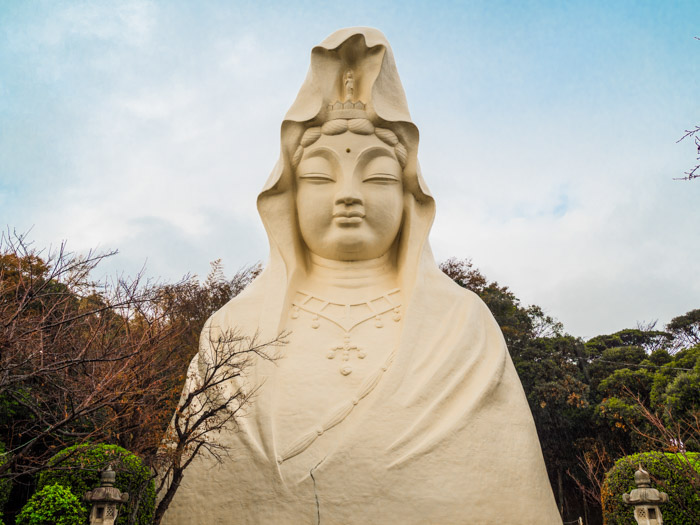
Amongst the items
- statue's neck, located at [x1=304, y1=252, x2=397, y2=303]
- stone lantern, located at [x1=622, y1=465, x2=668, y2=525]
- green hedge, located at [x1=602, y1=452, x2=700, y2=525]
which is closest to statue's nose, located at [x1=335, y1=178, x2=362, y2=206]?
statue's neck, located at [x1=304, y1=252, x2=397, y2=303]

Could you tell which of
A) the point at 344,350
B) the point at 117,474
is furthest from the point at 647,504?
the point at 117,474

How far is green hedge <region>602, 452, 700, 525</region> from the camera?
6539 millimetres

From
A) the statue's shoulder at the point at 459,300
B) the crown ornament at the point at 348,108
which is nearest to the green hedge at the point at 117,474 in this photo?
the statue's shoulder at the point at 459,300

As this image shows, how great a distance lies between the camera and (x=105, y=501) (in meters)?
4.94

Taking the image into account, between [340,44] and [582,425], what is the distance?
1555cm

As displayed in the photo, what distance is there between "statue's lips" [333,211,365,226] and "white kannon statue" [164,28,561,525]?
1cm

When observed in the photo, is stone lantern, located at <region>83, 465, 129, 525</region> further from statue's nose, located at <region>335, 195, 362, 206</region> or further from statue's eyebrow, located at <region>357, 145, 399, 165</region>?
statue's eyebrow, located at <region>357, 145, 399, 165</region>

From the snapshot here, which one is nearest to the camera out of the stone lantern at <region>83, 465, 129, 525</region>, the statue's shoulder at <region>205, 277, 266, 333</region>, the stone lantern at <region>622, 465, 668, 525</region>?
the stone lantern at <region>83, 465, 129, 525</region>

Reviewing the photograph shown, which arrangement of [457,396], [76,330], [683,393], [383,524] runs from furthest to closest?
[683,393] → [76,330] → [457,396] → [383,524]

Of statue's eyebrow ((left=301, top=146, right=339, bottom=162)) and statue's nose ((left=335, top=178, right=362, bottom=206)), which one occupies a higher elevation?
statue's eyebrow ((left=301, top=146, right=339, bottom=162))

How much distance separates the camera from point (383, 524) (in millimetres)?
4996

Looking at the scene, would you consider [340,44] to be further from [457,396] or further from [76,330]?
[76,330]

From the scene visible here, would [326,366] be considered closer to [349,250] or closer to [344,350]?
[344,350]

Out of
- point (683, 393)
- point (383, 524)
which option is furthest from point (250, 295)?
point (683, 393)
